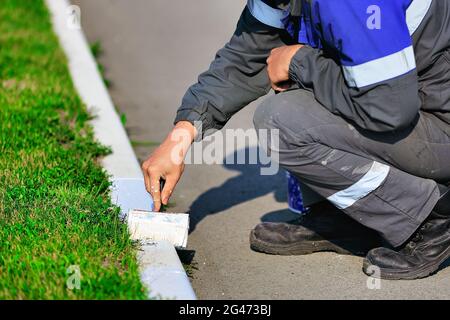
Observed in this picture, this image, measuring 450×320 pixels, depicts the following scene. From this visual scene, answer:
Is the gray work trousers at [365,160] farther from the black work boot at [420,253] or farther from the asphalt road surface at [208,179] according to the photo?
the asphalt road surface at [208,179]

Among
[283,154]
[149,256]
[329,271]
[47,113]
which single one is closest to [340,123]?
[283,154]

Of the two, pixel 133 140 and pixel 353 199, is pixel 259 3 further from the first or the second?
pixel 133 140

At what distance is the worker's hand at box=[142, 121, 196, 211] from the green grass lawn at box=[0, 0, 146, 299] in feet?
0.73

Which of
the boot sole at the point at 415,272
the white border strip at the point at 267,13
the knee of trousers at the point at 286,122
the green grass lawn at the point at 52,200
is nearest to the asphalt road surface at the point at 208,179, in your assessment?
the boot sole at the point at 415,272

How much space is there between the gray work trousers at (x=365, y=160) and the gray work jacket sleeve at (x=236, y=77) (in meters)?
0.34

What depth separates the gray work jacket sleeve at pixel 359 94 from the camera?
11.5ft

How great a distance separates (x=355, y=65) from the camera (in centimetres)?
351

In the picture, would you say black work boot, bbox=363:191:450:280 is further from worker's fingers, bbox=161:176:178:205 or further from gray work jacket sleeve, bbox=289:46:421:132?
worker's fingers, bbox=161:176:178:205

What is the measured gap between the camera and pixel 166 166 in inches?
153

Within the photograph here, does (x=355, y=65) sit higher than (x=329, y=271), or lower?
higher

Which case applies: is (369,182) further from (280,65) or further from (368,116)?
(280,65)

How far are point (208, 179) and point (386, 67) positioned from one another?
209cm

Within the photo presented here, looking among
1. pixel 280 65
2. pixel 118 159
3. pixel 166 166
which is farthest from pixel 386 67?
pixel 118 159
